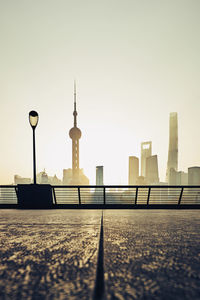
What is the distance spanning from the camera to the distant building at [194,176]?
177375 mm

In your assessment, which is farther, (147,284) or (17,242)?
(17,242)

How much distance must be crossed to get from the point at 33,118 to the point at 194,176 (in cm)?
20779

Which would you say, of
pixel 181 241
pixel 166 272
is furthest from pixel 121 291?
pixel 181 241

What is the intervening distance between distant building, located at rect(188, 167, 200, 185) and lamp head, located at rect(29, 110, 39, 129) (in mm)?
197816

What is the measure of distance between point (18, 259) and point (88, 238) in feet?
3.47

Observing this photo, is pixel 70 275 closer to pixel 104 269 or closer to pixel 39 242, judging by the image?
pixel 104 269

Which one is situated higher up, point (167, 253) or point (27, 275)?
point (27, 275)

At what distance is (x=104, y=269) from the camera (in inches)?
60.4

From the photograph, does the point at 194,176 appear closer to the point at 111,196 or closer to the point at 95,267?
the point at 111,196

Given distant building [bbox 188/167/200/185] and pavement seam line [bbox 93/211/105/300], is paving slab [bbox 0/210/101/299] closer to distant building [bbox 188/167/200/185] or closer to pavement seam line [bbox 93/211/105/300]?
pavement seam line [bbox 93/211/105/300]

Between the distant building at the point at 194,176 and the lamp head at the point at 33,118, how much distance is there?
19782 centimetres

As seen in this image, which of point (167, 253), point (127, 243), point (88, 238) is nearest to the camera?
point (167, 253)

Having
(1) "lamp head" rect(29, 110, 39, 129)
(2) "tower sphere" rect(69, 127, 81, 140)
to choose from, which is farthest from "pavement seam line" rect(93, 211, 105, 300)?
(2) "tower sphere" rect(69, 127, 81, 140)

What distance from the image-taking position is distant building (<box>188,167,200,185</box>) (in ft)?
582
